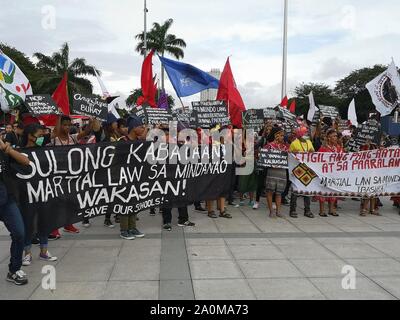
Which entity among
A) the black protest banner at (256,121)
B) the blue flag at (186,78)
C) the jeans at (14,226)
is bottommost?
the jeans at (14,226)

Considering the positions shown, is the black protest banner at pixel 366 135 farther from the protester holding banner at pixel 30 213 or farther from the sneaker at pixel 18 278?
the sneaker at pixel 18 278

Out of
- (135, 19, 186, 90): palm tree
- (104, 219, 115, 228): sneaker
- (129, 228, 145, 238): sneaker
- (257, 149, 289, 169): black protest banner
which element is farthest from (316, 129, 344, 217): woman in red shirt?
(135, 19, 186, 90): palm tree

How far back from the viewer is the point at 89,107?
7230 mm

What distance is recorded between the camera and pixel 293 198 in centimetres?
833

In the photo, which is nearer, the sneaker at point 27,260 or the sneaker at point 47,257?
the sneaker at point 27,260

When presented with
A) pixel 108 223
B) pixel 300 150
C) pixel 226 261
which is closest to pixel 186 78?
pixel 300 150

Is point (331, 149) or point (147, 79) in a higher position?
point (147, 79)

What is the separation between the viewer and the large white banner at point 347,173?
330 inches

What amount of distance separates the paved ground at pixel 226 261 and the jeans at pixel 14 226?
274mm

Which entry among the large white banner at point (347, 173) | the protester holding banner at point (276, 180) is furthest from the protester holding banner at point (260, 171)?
the large white banner at point (347, 173)

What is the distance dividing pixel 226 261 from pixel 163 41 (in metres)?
41.3

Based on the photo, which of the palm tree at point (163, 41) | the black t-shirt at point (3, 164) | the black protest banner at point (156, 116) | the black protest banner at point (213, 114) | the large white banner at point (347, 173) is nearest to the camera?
the black t-shirt at point (3, 164)

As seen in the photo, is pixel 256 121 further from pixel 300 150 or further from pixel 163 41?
pixel 163 41

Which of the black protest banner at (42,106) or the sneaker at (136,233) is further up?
the black protest banner at (42,106)
